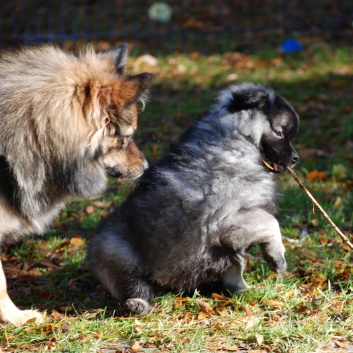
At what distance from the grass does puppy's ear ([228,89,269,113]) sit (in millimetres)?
726

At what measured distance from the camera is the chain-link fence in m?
11.4

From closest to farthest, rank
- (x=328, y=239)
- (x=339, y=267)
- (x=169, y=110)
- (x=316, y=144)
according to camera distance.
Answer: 1. (x=339, y=267)
2. (x=328, y=239)
3. (x=316, y=144)
4. (x=169, y=110)

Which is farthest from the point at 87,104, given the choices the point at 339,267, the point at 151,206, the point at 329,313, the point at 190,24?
the point at 190,24

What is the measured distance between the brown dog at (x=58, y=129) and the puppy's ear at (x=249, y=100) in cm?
65

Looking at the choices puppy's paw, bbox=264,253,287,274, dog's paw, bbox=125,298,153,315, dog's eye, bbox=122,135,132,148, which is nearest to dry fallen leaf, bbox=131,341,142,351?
dog's paw, bbox=125,298,153,315

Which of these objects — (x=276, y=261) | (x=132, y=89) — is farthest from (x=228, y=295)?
(x=132, y=89)

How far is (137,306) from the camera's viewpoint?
4.12 meters

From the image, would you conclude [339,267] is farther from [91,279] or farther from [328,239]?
[91,279]

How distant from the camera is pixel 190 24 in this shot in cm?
1234

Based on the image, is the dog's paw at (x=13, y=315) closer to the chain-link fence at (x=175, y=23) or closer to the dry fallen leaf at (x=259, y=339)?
the dry fallen leaf at (x=259, y=339)

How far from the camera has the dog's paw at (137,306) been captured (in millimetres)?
4117

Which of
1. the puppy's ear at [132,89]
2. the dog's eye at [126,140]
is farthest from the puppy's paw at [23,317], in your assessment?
the puppy's ear at [132,89]

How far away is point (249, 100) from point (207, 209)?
725 mm

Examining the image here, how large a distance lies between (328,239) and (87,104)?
2.43 metres
